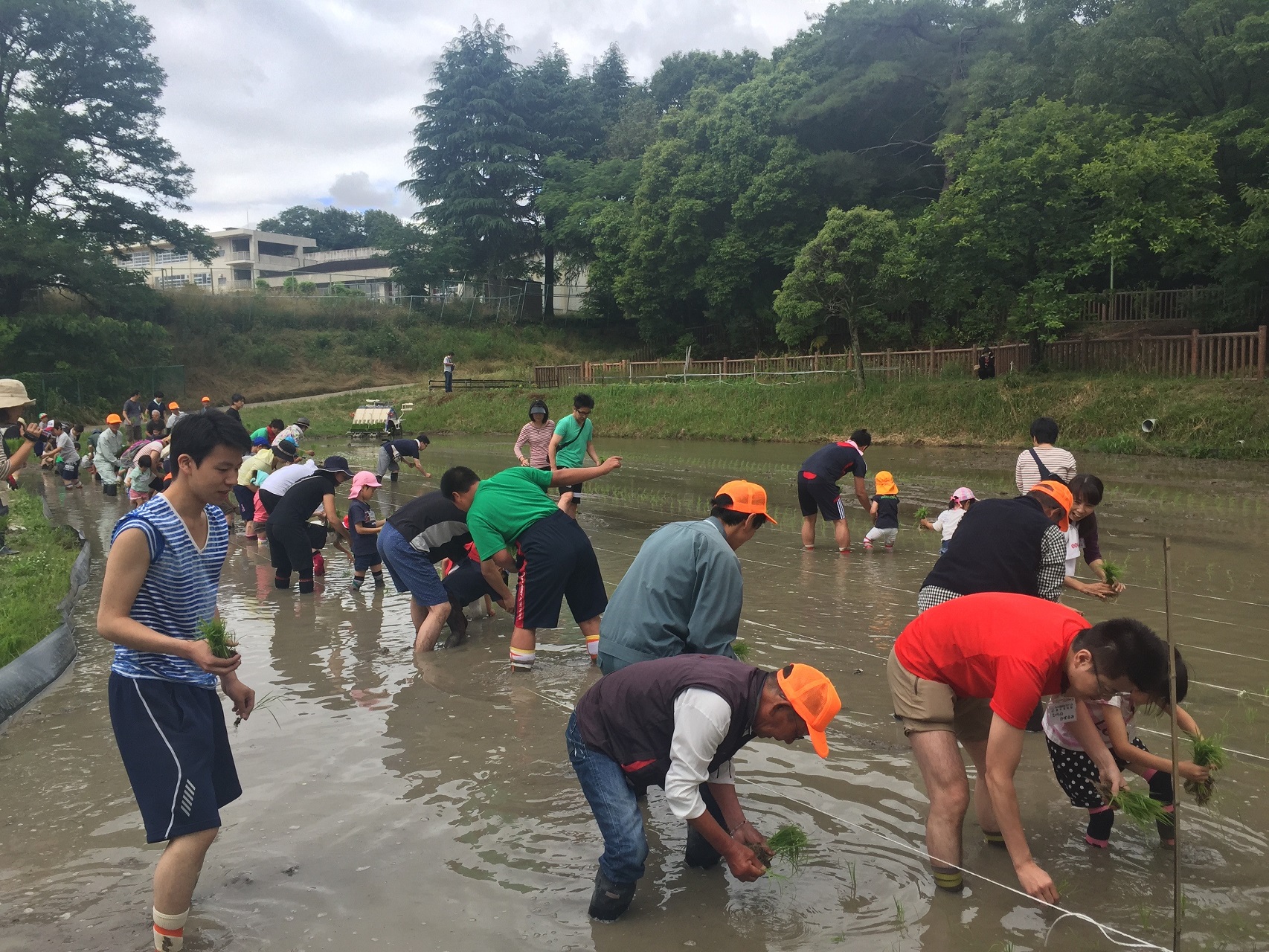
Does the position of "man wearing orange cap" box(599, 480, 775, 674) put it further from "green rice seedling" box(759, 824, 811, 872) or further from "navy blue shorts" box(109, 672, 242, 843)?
"navy blue shorts" box(109, 672, 242, 843)

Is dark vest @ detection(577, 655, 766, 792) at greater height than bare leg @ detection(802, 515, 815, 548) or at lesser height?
greater

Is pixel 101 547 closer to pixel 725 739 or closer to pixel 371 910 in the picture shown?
pixel 371 910

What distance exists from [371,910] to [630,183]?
50695 millimetres

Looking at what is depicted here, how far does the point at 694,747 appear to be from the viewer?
3615 mm

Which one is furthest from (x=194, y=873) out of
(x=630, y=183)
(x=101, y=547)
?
(x=630, y=183)

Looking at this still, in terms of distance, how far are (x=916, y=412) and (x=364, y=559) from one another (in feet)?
64.7

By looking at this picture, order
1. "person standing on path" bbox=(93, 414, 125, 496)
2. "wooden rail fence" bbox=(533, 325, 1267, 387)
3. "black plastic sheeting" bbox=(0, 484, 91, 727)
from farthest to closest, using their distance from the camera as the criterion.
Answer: "wooden rail fence" bbox=(533, 325, 1267, 387) → "person standing on path" bbox=(93, 414, 125, 496) → "black plastic sheeting" bbox=(0, 484, 91, 727)

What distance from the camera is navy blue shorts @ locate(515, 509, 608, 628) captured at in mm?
6910

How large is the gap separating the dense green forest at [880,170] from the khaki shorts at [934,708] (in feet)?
69.6

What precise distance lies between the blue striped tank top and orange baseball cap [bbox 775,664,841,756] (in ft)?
7.00

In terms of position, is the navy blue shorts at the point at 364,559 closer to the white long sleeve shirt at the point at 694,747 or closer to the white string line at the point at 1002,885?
the white string line at the point at 1002,885

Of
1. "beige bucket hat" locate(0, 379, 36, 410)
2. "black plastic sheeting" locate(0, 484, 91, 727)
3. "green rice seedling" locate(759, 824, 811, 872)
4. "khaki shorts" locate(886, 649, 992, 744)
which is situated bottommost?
"black plastic sheeting" locate(0, 484, 91, 727)

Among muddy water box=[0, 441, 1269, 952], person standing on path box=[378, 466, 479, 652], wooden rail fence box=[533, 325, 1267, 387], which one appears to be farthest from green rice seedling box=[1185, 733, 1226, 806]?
wooden rail fence box=[533, 325, 1267, 387]

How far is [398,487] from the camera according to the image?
19625mm
